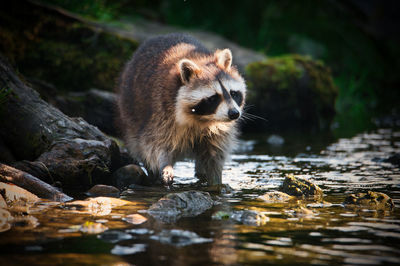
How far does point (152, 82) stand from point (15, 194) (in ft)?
6.26

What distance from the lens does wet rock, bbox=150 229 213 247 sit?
251cm

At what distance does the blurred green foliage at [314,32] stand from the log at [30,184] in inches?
334

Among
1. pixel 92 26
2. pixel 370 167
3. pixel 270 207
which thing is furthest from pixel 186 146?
pixel 92 26

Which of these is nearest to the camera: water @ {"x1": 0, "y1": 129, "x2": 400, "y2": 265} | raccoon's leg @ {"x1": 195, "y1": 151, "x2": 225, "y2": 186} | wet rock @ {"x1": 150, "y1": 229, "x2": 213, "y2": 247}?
water @ {"x1": 0, "y1": 129, "x2": 400, "y2": 265}

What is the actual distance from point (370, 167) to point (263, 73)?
3742mm

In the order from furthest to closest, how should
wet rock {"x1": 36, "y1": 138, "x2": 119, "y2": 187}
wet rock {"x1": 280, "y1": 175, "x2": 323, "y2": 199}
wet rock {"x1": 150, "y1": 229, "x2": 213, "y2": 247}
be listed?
wet rock {"x1": 36, "y1": 138, "x2": 119, "y2": 187} → wet rock {"x1": 280, "y1": 175, "x2": 323, "y2": 199} → wet rock {"x1": 150, "y1": 229, "x2": 213, "y2": 247}

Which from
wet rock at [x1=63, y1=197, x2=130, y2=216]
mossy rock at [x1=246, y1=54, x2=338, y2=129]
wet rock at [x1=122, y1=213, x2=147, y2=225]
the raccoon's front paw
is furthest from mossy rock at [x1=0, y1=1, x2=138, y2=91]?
wet rock at [x1=122, y1=213, x2=147, y2=225]

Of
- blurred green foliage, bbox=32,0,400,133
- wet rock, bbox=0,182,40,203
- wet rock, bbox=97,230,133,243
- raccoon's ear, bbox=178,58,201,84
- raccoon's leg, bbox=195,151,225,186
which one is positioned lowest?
wet rock, bbox=97,230,133,243

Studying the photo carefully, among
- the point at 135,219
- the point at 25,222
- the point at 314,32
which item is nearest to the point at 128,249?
the point at 135,219

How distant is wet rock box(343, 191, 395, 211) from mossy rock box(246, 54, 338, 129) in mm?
4683

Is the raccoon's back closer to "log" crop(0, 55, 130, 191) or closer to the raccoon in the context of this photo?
the raccoon

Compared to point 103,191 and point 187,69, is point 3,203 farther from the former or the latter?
point 187,69

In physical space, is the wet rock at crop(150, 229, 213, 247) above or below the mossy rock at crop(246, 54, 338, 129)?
below

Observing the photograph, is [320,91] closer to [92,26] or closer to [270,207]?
[92,26]
